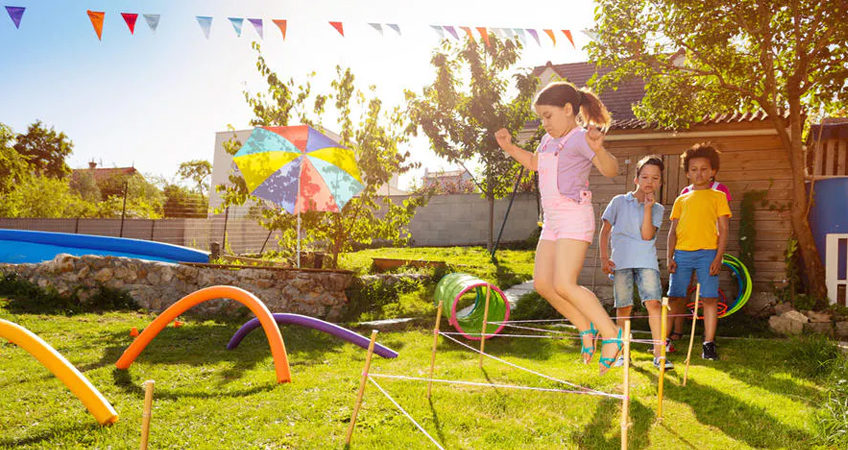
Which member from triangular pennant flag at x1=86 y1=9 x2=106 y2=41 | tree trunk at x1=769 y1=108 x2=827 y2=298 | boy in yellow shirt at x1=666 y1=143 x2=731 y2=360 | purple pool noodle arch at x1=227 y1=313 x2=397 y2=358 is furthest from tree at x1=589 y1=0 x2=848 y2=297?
triangular pennant flag at x1=86 y1=9 x2=106 y2=41

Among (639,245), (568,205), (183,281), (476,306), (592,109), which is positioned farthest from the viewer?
(183,281)

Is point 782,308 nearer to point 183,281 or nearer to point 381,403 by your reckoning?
point 381,403

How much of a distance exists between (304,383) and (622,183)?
6.42 metres

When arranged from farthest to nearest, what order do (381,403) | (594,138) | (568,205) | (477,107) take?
(477,107), (381,403), (568,205), (594,138)

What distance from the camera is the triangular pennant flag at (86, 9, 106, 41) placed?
22.1 feet

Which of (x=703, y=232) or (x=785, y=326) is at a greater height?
(x=703, y=232)

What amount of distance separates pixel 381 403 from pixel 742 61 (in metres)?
6.88

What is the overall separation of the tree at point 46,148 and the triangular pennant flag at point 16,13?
76.9ft

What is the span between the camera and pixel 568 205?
3.19 metres

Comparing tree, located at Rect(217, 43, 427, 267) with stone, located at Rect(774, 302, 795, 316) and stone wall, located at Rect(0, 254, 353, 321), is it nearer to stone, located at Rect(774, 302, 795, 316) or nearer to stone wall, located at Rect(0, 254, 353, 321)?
stone wall, located at Rect(0, 254, 353, 321)

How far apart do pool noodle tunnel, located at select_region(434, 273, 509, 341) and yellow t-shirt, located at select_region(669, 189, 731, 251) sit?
2.04 m

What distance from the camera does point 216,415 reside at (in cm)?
324

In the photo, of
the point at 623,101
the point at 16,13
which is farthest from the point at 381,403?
the point at 623,101

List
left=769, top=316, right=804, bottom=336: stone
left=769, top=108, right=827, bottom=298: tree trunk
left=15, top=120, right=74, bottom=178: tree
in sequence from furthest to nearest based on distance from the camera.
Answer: left=15, top=120, right=74, bottom=178: tree < left=769, top=108, right=827, bottom=298: tree trunk < left=769, top=316, right=804, bottom=336: stone
